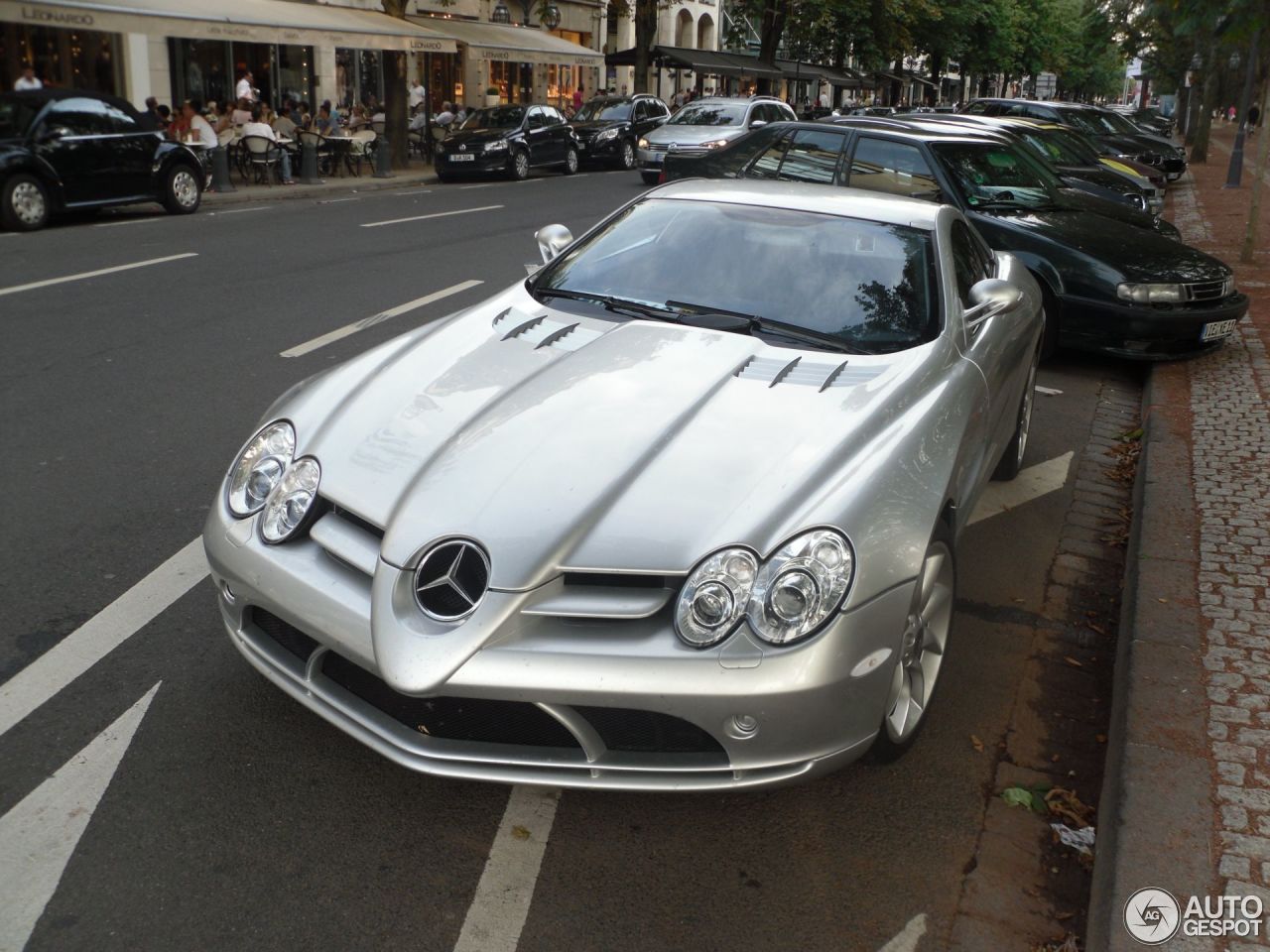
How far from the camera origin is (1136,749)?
3.59m

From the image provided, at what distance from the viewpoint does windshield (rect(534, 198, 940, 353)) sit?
429cm

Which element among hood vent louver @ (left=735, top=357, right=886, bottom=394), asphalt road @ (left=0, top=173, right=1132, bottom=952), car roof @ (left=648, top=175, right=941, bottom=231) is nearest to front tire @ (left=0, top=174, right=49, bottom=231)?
→ asphalt road @ (left=0, top=173, right=1132, bottom=952)

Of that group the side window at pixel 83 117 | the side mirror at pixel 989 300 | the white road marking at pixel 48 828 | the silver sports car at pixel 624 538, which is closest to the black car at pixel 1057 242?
the side mirror at pixel 989 300

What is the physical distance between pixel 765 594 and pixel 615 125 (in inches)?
1062

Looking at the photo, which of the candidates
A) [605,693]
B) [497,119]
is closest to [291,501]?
[605,693]

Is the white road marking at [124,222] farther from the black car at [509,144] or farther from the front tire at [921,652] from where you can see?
the front tire at [921,652]

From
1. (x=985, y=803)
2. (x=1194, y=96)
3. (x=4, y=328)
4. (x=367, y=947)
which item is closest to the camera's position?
(x=367, y=947)

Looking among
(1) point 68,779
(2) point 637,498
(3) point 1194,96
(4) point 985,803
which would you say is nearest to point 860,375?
(2) point 637,498

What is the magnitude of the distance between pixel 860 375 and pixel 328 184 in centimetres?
1940

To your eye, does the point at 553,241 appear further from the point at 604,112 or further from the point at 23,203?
the point at 604,112

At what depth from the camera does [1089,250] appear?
8805mm

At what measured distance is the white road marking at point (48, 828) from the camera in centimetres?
281

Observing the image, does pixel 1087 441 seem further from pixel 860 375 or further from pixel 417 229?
pixel 417 229

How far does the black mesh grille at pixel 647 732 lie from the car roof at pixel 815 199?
2.56 metres
